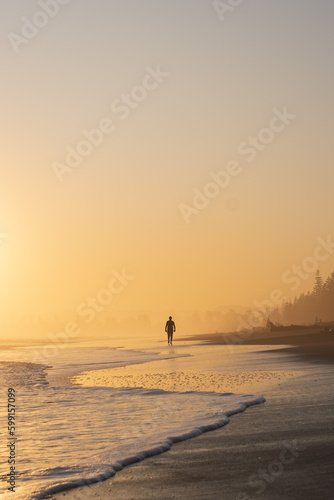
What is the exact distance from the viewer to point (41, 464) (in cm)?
966

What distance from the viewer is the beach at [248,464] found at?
290 inches

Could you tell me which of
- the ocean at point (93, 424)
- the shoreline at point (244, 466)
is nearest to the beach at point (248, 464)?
the shoreline at point (244, 466)

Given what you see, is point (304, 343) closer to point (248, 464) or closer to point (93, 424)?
point (93, 424)

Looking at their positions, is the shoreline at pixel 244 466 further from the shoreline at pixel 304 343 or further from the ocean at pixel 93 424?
the shoreline at pixel 304 343

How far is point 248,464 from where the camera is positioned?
8641 mm

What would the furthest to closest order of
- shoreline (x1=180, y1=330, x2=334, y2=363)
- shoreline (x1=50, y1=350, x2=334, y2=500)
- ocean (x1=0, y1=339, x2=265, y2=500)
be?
shoreline (x1=180, y1=330, x2=334, y2=363), ocean (x1=0, y1=339, x2=265, y2=500), shoreline (x1=50, y1=350, x2=334, y2=500)

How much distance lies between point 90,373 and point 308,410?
17276 mm

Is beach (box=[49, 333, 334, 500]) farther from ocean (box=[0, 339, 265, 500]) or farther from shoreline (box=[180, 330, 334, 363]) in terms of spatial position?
shoreline (box=[180, 330, 334, 363])

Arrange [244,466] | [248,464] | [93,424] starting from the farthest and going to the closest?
[93,424] → [248,464] → [244,466]

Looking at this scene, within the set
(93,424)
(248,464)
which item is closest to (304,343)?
(93,424)

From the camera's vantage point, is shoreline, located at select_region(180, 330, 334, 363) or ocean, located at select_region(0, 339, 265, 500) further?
shoreline, located at select_region(180, 330, 334, 363)

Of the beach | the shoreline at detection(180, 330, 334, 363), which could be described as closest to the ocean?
the beach

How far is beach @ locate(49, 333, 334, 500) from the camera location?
24.2 ft

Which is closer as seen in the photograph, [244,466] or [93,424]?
[244,466]
